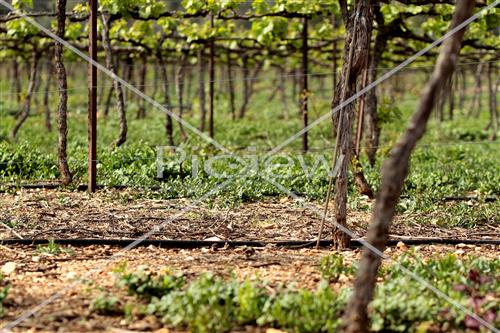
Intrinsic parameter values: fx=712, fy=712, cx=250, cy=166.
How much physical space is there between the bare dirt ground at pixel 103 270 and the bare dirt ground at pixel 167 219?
0.37m

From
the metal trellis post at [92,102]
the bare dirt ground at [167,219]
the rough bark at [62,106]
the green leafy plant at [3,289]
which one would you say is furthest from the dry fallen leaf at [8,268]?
the rough bark at [62,106]

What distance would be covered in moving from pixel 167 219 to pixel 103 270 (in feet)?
5.19

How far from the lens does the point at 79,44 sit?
15250mm

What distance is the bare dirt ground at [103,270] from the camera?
3750 mm

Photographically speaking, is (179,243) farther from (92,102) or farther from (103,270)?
(92,102)

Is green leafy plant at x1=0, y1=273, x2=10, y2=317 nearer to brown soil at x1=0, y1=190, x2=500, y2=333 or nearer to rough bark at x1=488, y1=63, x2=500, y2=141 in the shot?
brown soil at x1=0, y1=190, x2=500, y2=333

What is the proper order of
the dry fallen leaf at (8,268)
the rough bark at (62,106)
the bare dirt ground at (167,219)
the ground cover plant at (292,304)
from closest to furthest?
the ground cover plant at (292,304), the dry fallen leaf at (8,268), the bare dirt ground at (167,219), the rough bark at (62,106)

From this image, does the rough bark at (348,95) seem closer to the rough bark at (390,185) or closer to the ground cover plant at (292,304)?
the ground cover plant at (292,304)

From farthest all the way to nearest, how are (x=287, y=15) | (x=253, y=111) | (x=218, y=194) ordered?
(x=253, y=111) < (x=287, y=15) < (x=218, y=194)

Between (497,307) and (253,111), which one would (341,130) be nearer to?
(497,307)

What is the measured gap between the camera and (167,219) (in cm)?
629

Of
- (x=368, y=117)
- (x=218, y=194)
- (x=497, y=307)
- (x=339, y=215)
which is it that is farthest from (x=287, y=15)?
(x=497, y=307)

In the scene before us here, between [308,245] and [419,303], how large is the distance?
1978 millimetres

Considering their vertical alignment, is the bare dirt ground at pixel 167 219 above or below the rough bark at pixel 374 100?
below
